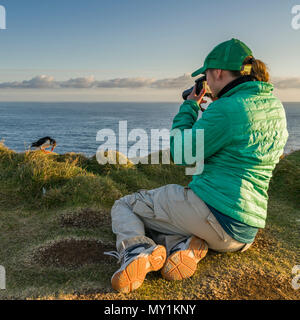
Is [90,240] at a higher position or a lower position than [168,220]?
lower

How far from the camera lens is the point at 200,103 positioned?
353 centimetres

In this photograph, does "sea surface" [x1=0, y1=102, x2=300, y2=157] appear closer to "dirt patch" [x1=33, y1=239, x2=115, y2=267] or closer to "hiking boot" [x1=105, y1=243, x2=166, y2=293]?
"dirt patch" [x1=33, y1=239, x2=115, y2=267]

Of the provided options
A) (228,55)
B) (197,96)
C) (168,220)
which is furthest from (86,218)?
(228,55)

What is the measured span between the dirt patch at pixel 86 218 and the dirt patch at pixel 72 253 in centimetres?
51

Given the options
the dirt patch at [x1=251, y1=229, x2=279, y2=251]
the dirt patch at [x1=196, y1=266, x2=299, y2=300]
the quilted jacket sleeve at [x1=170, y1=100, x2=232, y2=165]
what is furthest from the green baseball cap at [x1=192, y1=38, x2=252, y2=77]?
the dirt patch at [x1=251, y1=229, x2=279, y2=251]

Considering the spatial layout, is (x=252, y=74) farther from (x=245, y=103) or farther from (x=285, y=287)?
(x=285, y=287)

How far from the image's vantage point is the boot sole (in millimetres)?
2732

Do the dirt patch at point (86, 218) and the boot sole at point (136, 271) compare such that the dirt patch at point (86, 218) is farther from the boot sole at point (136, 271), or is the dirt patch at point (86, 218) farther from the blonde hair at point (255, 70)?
the blonde hair at point (255, 70)

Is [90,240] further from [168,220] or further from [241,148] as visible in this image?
[241,148]

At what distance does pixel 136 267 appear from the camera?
8.98 ft

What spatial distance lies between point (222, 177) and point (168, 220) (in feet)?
2.41

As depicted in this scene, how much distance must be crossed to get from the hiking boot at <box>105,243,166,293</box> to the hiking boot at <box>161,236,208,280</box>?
0.13 metres
